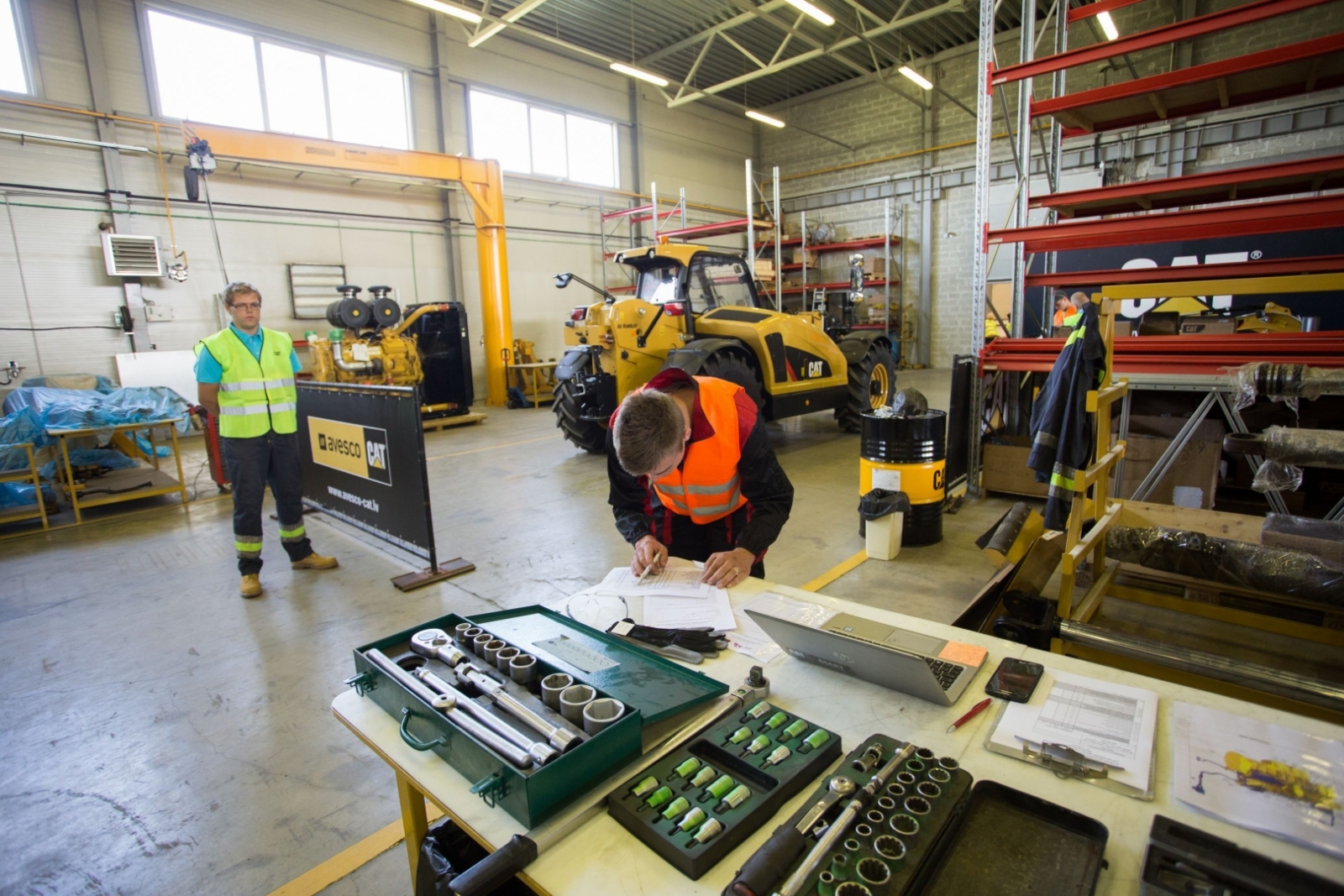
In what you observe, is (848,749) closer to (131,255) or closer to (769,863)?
(769,863)

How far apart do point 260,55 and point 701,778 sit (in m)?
11.9

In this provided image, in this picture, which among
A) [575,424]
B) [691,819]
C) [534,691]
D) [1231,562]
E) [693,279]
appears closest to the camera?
[691,819]

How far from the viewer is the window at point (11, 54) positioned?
25.3 feet

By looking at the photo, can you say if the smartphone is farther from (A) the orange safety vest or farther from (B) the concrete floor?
(B) the concrete floor

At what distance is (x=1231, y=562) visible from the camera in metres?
2.74

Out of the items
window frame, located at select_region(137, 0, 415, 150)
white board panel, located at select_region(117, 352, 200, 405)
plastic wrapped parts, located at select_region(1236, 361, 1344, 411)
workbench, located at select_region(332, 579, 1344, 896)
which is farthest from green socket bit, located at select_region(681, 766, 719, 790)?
white board panel, located at select_region(117, 352, 200, 405)

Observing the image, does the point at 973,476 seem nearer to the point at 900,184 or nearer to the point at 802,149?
the point at 900,184

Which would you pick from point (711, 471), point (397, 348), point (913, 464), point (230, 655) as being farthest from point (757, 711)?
point (397, 348)

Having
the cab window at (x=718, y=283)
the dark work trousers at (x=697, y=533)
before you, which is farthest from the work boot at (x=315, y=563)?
the cab window at (x=718, y=283)

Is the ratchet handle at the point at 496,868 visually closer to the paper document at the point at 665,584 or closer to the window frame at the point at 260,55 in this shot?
the paper document at the point at 665,584

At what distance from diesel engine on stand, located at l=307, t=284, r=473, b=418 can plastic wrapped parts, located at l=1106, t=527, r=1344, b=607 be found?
23.4ft

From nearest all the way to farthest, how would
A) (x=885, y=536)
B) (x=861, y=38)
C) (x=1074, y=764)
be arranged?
(x=1074, y=764) → (x=885, y=536) → (x=861, y=38)

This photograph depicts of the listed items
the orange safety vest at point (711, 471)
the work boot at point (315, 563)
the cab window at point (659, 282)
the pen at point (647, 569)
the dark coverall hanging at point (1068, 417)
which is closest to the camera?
the pen at point (647, 569)

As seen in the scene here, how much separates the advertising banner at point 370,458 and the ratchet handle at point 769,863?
3.22 meters
